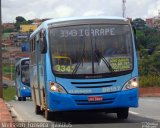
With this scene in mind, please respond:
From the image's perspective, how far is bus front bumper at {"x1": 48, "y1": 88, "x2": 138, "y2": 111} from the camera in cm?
1534

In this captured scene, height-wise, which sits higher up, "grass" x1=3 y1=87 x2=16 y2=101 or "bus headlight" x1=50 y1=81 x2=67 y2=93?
"bus headlight" x1=50 y1=81 x2=67 y2=93

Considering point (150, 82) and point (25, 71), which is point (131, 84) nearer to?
point (25, 71)

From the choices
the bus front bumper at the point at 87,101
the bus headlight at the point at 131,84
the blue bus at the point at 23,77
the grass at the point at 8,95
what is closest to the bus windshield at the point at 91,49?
the bus headlight at the point at 131,84

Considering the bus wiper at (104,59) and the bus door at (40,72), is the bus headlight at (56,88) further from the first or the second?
the bus door at (40,72)

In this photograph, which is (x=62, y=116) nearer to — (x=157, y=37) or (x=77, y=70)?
(x=77, y=70)

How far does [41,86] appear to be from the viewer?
58.5 ft

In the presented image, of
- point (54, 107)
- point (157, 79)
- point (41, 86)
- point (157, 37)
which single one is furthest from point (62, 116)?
point (157, 37)

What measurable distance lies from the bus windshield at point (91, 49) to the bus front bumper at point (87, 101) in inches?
25.3

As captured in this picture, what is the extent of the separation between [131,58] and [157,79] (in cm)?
3234

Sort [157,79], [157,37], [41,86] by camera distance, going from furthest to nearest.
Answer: [157,37]
[157,79]
[41,86]

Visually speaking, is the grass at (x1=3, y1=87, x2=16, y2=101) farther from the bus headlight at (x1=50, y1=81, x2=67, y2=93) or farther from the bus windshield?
the bus headlight at (x1=50, y1=81, x2=67, y2=93)

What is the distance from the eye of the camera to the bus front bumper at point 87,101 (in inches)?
604

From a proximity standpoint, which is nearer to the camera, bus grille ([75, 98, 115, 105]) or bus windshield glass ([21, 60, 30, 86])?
bus grille ([75, 98, 115, 105])

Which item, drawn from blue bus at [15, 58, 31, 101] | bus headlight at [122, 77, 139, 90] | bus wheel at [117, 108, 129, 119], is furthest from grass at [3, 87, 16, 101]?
bus headlight at [122, 77, 139, 90]
